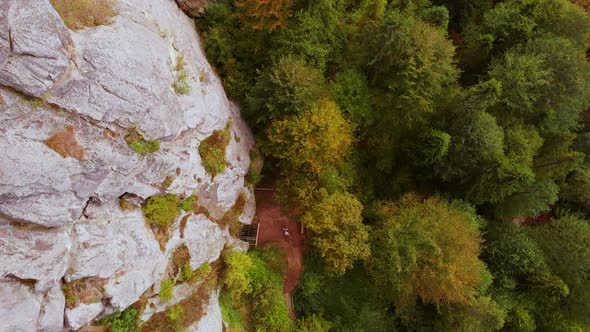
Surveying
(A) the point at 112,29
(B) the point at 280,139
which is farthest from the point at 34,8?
(B) the point at 280,139

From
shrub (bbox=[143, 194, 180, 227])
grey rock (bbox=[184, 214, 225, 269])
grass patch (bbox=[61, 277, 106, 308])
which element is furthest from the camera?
grey rock (bbox=[184, 214, 225, 269])

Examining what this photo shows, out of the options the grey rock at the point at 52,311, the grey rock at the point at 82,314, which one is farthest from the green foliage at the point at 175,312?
the grey rock at the point at 52,311

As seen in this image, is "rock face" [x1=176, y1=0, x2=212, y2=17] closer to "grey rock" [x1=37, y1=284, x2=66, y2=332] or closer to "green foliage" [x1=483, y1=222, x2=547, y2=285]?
"grey rock" [x1=37, y1=284, x2=66, y2=332]

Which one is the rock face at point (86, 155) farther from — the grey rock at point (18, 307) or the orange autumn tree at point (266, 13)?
the orange autumn tree at point (266, 13)

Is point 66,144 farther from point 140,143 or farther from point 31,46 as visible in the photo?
point 31,46

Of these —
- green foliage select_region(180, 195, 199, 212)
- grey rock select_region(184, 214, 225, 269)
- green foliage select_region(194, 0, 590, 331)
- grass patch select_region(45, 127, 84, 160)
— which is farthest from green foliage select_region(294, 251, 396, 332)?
grass patch select_region(45, 127, 84, 160)

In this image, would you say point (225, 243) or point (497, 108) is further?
point (497, 108)

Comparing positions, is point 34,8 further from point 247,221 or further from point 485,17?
point 485,17

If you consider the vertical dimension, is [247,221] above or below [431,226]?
below
